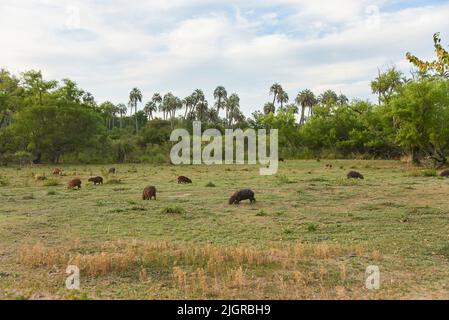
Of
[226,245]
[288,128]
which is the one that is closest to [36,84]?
[288,128]

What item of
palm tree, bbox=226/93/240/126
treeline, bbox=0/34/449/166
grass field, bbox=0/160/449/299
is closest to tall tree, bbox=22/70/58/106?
treeline, bbox=0/34/449/166

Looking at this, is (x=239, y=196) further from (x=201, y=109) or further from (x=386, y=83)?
(x=201, y=109)

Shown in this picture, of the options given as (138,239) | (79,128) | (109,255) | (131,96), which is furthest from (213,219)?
(131,96)

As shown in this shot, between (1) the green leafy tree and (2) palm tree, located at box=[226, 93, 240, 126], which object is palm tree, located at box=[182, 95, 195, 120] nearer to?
(2) palm tree, located at box=[226, 93, 240, 126]

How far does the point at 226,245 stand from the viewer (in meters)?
9.12

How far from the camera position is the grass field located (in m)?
6.50

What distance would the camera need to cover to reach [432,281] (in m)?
6.69

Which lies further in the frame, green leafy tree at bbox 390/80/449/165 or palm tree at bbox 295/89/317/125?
palm tree at bbox 295/89/317/125

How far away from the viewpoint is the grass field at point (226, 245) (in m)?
6.50

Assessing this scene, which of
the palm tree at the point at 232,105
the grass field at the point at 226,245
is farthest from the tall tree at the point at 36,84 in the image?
the palm tree at the point at 232,105

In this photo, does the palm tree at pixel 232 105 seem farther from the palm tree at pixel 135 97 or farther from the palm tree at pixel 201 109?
the palm tree at pixel 135 97
